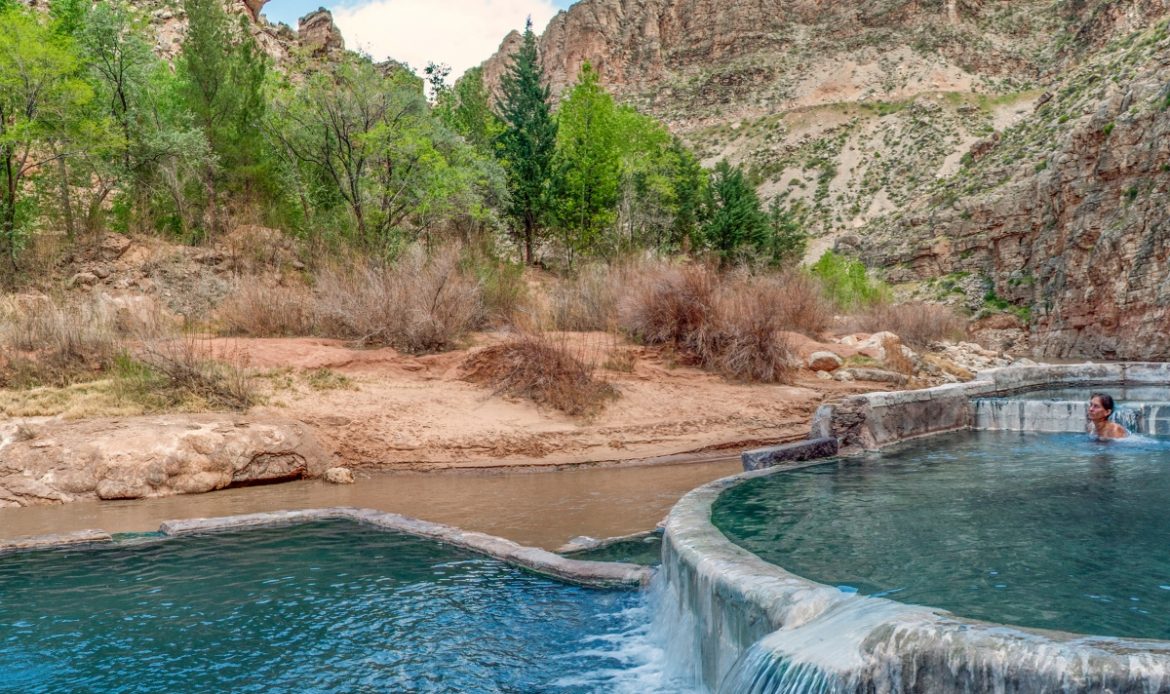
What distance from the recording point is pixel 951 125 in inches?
2749

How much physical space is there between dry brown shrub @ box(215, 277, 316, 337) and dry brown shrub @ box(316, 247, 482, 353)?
1.00 ft

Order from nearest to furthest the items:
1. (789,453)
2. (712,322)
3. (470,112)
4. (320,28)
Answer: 1. (789,453)
2. (712,322)
3. (470,112)
4. (320,28)

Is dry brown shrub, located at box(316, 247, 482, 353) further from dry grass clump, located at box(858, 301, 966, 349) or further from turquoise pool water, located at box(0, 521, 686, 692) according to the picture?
dry grass clump, located at box(858, 301, 966, 349)

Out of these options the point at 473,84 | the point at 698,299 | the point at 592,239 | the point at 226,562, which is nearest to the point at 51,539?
the point at 226,562

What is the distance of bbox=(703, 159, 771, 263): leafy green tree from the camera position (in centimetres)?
3038

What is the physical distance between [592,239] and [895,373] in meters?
13.9

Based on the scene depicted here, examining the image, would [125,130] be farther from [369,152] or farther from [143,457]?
[143,457]

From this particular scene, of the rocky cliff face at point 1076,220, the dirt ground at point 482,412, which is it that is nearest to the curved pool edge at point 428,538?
the dirt ground at point 482,412

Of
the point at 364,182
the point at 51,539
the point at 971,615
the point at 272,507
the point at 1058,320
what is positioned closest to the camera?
the point at 971,615

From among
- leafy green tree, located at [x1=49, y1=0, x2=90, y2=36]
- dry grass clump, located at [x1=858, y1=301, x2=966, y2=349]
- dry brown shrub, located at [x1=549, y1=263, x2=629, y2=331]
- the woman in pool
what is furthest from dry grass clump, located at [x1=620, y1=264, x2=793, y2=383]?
leafy green tree, located at [x1=49, y1=0, x2=90, y2=36]

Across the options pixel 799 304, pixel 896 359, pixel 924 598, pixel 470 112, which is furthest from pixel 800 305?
pixel 470 112

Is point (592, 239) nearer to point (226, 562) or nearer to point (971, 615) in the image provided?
point (226, 562)

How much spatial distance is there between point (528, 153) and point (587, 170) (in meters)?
2.00

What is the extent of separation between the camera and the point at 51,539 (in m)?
6.59
